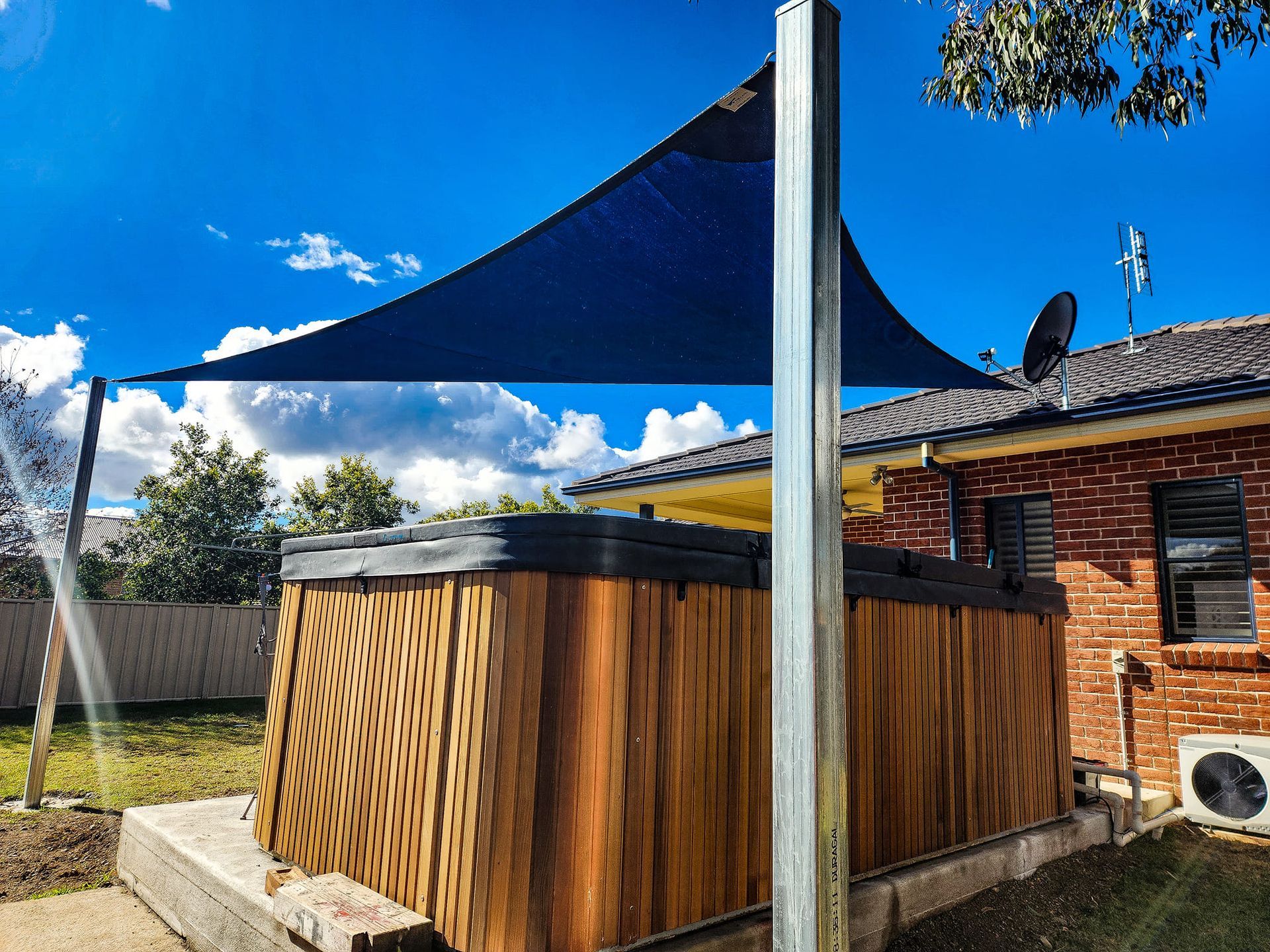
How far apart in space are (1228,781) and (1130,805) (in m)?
0.59

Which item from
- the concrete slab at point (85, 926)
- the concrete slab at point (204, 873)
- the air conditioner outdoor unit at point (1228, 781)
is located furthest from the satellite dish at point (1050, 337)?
the concrete slab at point (85, 926)

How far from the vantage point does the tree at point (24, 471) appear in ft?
49.0

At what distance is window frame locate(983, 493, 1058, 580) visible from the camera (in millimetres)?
5957

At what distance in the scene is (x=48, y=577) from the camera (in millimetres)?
18422

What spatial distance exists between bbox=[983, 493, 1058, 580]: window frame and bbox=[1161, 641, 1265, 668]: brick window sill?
923mm

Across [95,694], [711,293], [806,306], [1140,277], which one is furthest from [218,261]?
[806,306]

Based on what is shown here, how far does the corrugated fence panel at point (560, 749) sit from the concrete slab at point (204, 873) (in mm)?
219

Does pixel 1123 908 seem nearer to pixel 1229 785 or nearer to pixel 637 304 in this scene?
pixel 1229 785

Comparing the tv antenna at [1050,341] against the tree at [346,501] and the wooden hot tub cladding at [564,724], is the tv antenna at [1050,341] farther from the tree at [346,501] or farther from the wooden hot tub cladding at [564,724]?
the tree at [346,501]

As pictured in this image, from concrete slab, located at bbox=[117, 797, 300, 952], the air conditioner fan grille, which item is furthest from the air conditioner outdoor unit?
concrete slab, located at bbox=[117, 797, 300, 952]

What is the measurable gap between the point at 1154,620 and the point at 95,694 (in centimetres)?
1272

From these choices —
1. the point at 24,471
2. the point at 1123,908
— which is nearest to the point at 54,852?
the point at 1123,908

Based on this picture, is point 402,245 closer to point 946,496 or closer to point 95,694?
point 946,496

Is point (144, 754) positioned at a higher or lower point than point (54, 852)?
lower
